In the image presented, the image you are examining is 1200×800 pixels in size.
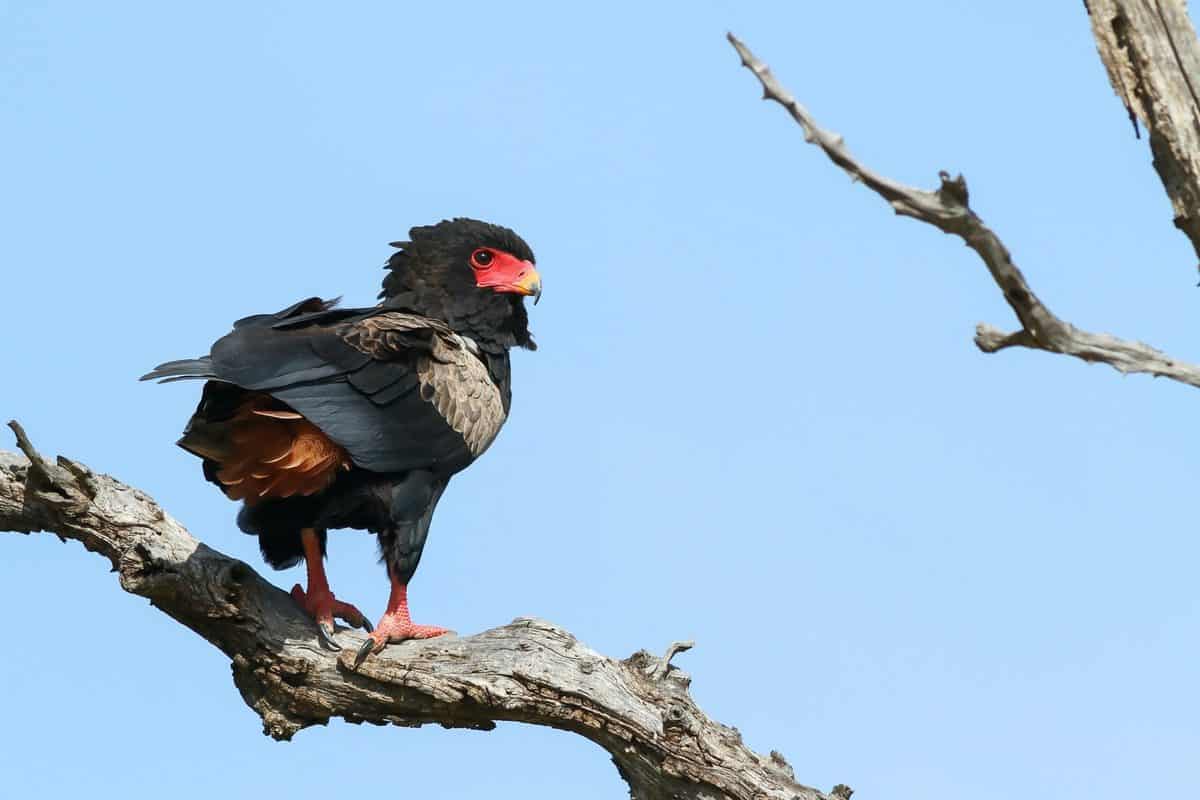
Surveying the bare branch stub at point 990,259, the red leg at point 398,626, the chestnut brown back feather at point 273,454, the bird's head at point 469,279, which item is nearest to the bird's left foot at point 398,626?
the red leg at point 398,626

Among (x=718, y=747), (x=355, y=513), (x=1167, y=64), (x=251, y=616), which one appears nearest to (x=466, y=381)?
(x=355, y=513)

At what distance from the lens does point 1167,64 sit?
12.2 ft

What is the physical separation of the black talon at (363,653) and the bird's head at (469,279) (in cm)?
198

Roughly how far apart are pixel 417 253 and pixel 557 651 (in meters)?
2.69

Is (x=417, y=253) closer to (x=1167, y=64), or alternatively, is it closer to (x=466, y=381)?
(x=466, y=381)

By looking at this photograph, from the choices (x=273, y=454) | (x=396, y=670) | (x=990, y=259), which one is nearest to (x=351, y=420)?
(x=273, y=454)

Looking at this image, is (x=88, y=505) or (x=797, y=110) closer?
(x=797, y=110)

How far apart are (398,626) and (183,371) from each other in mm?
1411

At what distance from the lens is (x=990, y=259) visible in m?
3.70

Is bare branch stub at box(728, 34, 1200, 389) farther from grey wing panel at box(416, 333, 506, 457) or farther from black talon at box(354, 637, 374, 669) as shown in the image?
grey wing panel at box(416, 333, 506, 457)

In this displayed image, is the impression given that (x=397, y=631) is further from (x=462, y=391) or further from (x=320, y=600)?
(x=462, y=391)

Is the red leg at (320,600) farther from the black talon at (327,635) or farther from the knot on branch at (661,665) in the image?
the knot on branch at (661,665)

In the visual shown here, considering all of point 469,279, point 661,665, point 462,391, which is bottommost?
point 661,665

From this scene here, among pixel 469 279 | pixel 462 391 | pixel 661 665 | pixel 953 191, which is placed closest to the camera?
pixel 953 191
